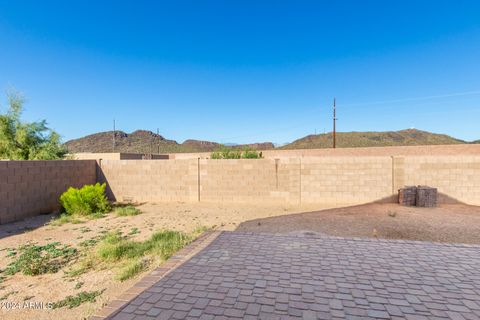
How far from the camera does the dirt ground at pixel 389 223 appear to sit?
6.07 meters

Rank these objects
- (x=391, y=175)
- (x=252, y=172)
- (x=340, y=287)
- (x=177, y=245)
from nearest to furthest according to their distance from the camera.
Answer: (x=340, y=287), (x=177, y=245), (x=391, y=175), (x=252, y=172)

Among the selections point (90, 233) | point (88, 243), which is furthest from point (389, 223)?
point (90, 233)

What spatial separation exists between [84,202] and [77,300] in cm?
684

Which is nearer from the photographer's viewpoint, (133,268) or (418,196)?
(133,268)

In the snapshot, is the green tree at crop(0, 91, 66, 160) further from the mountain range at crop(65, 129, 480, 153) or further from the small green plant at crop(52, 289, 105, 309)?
the mountain range at crop(65, 129, 480, 153)

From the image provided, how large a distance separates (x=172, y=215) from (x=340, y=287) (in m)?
6.62

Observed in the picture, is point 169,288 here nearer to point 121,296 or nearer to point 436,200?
point 121,296

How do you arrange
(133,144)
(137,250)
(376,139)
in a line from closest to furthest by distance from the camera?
1. (137,250)
2. (376,139)
3. (133,144)

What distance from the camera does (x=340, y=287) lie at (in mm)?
3398

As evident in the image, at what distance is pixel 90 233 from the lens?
6828 millimetres

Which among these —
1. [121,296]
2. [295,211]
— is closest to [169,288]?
[121,296]

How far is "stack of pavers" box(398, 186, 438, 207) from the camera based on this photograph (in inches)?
356

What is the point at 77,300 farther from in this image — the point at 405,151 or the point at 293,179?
the point at 405,151

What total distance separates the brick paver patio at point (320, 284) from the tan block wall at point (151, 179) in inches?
258
